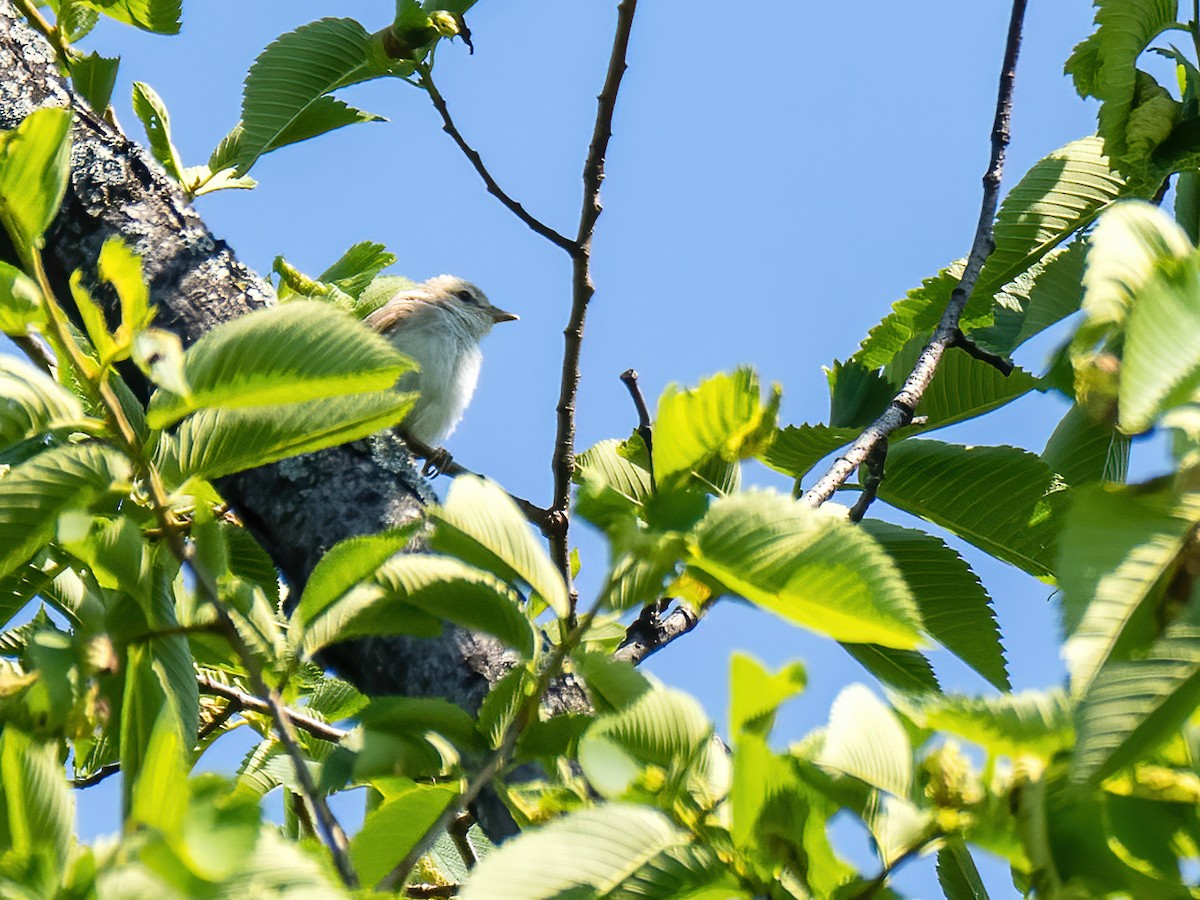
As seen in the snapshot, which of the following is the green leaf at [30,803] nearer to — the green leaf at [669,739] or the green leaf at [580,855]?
the green leaf at [580,855]

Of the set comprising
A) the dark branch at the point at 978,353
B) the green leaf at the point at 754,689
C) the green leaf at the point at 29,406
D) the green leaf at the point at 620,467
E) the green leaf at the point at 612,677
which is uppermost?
the dark branch at the point at 978,353

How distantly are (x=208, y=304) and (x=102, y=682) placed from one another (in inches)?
58.0

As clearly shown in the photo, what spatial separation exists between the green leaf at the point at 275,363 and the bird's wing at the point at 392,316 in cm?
637

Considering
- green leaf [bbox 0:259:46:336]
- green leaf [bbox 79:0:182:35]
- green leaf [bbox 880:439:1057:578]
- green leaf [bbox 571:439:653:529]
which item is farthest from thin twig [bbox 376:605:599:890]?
green leaf [bbox 79:0:182:35]

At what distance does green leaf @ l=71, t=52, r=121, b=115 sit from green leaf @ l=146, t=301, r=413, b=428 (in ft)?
7.98

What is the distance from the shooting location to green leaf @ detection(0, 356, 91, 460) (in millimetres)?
1276

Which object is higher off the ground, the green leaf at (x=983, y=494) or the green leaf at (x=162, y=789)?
the green leaf at (x=983, y=494)

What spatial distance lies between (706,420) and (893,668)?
106 centimetres

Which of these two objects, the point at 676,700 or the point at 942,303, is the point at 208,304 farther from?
the point at 676,700

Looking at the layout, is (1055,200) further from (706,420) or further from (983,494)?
(706,420)

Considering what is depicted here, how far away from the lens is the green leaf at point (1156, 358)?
34.8 inches

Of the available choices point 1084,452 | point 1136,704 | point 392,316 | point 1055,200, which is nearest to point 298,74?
point 1055,200

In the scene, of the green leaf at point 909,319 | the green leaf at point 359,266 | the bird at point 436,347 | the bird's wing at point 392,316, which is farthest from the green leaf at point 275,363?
the bird's wing at point 392,316

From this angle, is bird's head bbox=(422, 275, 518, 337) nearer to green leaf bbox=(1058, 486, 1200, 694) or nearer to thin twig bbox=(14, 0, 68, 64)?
thin twig bbox=(14, 0, 68, 64)
